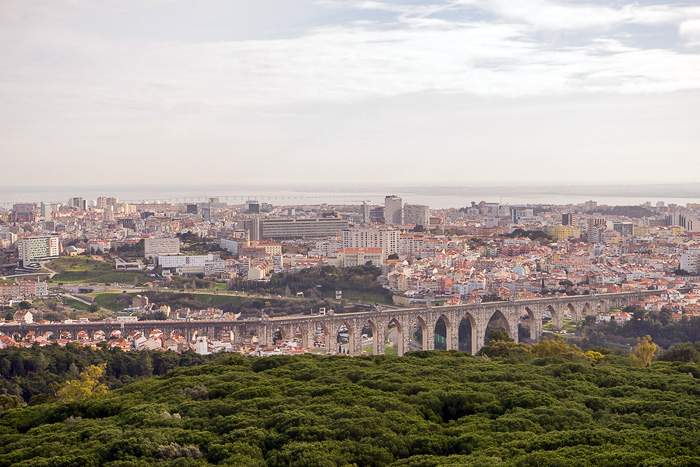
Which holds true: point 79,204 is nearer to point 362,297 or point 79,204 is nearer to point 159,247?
point 159,247

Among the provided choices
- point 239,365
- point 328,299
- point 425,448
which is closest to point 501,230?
point 328,299

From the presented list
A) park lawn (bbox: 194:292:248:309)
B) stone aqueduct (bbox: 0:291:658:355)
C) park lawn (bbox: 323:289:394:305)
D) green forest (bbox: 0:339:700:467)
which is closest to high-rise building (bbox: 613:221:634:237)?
park lawn (bbox: 323:289:394:305)

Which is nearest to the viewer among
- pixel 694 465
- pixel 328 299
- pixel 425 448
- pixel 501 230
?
pixel 694 465

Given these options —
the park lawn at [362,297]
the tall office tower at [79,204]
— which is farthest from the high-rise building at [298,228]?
the tall office tower at [79,204]

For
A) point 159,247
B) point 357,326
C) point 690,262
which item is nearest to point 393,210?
point 159,247

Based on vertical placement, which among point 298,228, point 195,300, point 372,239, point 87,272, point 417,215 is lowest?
point 195,300

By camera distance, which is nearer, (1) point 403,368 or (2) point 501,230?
(1) point 403,368

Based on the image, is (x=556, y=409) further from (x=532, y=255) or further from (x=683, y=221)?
(x=683, y=221)

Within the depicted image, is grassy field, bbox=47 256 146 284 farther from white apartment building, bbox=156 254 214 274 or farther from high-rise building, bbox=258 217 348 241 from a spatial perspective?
high-rise building, bbox=258 217 348 241
